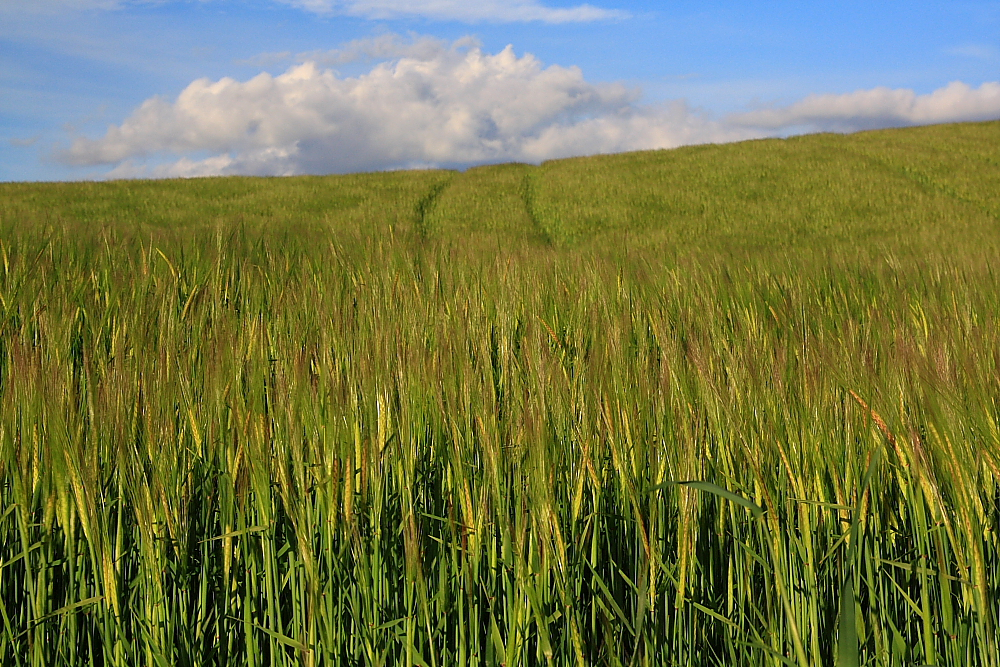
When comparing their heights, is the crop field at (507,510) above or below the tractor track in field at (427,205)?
below

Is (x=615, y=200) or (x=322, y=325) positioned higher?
(x=615, y=200)

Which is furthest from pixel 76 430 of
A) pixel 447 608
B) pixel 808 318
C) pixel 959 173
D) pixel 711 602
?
pixel 959 173

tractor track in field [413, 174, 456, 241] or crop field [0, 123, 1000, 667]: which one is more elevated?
tractor track in field [413, 174, 456, 241]

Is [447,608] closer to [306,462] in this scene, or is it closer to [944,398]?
[306,462]

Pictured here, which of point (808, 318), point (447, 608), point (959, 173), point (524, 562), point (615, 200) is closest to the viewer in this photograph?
point (524, 562)

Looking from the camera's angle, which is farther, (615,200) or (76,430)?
(615,200)

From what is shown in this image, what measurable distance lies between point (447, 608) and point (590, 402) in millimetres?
393

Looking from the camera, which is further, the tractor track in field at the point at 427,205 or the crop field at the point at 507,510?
the tractor track in field at the point at 427,205

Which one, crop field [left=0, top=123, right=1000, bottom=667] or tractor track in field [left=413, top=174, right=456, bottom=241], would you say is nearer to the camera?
crop field [left=0, top=123, right=1000, bottom=667]

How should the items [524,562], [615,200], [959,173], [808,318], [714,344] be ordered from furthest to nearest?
[959,173] < [615,200] < [808,318] < [714,344] < [524,562]

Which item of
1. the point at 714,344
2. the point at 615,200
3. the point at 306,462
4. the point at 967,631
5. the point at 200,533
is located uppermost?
the point at 615,200

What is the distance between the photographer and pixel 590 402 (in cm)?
104

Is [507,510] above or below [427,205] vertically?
below

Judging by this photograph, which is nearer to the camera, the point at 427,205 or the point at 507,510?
the point at 507,510
